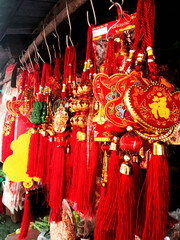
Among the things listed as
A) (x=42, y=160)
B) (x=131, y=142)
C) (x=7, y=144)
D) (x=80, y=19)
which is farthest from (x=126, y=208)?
(x=7, y=144)

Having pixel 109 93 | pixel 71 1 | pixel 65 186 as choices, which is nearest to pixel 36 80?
pixel 71 1

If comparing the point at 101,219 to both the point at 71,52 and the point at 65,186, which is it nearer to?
the point at 65,186

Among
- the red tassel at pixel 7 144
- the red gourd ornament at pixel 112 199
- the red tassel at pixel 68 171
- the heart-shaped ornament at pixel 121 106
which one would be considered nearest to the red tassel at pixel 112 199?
the red gourd ornament at pixel 112 199

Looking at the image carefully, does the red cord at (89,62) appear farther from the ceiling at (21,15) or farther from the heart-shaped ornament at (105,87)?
the ceiling at (21,15)

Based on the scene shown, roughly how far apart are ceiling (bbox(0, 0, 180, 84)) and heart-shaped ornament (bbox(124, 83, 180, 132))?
20.2 inches

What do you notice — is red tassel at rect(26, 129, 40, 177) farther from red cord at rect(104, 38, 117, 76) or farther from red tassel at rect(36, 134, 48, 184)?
red cord at rect(104, 38, 117, 76)

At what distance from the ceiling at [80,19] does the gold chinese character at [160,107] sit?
53 centimetres

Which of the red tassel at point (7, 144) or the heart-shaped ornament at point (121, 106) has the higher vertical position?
the heart-shaped ornament at point (121, 106)

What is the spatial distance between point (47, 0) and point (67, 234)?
4.16 ft

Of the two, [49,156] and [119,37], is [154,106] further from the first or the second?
[49,156]

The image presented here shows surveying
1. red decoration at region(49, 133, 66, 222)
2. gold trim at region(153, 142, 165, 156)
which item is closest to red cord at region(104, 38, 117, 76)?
gold trim at region(153, 142, 165, 156)

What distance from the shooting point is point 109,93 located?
48 cm

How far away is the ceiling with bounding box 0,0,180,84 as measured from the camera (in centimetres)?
78

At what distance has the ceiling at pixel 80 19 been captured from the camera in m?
0.78
